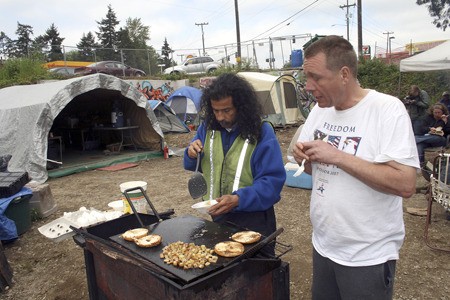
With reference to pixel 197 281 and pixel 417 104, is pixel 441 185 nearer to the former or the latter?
pixel 197 281

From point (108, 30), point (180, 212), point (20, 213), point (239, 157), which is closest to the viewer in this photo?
point (239, 157)

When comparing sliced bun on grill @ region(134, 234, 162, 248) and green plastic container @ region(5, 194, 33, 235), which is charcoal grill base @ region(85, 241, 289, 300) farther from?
green plastic container @ region(5, 194, 33, 235)

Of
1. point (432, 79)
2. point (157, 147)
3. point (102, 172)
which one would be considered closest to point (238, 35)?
point (432, 79)

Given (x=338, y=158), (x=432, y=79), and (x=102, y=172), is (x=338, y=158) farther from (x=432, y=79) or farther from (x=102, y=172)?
(x=432, y=79)

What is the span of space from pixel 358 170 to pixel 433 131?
6873 millimetres

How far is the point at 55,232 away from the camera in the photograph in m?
3.80

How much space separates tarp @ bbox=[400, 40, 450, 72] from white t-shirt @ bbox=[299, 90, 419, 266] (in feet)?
27.3

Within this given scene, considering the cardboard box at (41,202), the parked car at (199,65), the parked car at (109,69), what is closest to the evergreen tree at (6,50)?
the parked car at (109,69)

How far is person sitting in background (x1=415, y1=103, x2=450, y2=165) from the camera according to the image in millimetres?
7106

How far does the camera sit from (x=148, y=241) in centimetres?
184

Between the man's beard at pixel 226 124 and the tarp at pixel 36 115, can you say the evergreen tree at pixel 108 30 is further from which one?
the man's beard at pixel 226 124

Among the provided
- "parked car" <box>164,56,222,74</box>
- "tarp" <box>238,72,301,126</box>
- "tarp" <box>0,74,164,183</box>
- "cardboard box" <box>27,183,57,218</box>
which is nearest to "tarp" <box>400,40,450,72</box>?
"tarp" <box>238,72,301,126</box>

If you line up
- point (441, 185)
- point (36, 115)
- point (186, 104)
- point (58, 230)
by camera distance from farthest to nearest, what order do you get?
point (186, 104), point (36, 115), point (58, 230), point (441, 185)

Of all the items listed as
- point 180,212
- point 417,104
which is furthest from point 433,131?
point 180,212
